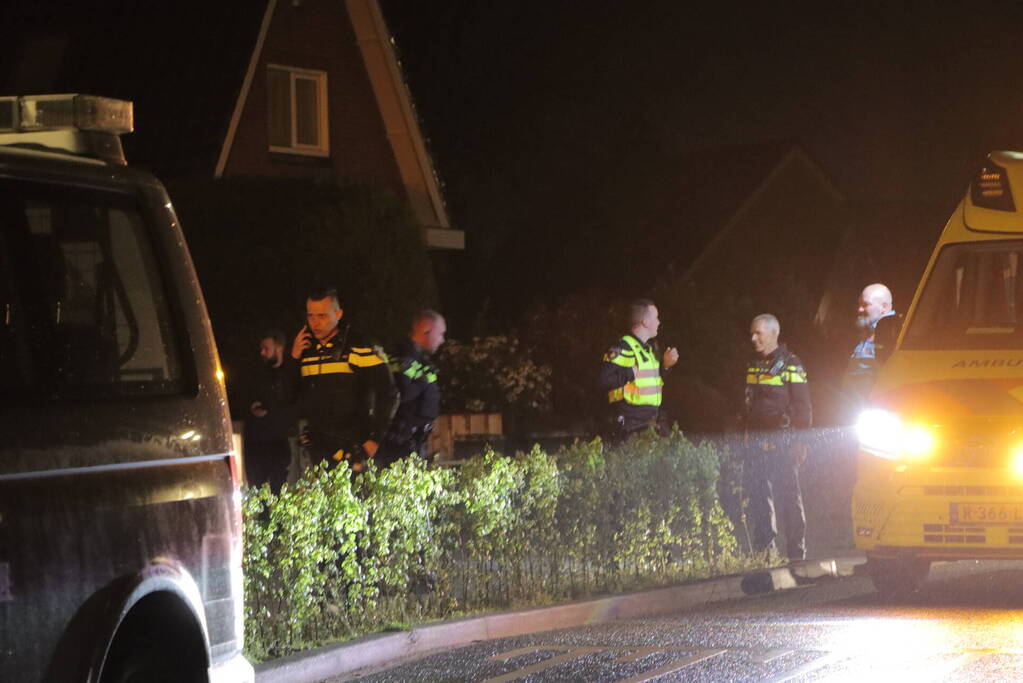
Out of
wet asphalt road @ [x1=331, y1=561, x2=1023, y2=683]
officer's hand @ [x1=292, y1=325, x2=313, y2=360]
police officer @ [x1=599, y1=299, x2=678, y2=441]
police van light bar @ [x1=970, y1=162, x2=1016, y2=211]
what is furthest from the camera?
police officer @ [x1=599, y1=299, x2=678, y2=441]

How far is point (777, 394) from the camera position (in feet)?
44.7

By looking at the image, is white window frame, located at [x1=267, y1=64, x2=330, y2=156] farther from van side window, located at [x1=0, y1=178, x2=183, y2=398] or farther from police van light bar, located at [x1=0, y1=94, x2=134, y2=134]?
van side window, located at [x1=0, y1=178, x2=183, y2=398]

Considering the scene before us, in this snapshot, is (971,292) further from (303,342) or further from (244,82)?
(244,82)

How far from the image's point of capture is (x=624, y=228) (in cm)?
4850

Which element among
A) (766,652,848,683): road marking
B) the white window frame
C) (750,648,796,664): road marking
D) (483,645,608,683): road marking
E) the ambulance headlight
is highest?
the white window frame

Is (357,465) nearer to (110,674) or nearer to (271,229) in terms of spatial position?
(110,674)

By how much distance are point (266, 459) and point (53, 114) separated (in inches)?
283

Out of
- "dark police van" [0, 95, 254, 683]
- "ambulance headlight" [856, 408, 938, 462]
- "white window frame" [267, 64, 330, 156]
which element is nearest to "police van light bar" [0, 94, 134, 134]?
"dark police van" [0, 95, 254, 683]

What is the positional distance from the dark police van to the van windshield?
662cm

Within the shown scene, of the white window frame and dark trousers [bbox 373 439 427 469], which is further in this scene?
the white window frame

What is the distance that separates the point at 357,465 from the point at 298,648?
2.03 meters

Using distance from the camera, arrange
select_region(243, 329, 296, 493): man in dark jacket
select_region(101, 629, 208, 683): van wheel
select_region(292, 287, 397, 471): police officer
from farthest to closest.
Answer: select_region(243, 329, 296, 493): man in dark jacket
select_region(292, 287, 397, 471): police officer
select_region(101, 629, 208, 683): van wheel

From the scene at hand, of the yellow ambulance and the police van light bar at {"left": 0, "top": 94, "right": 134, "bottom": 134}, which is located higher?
the police van light bar at {"left": 0, "top": 94, "right": 134, "bottom": 134}

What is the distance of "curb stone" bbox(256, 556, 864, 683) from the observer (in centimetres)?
884
